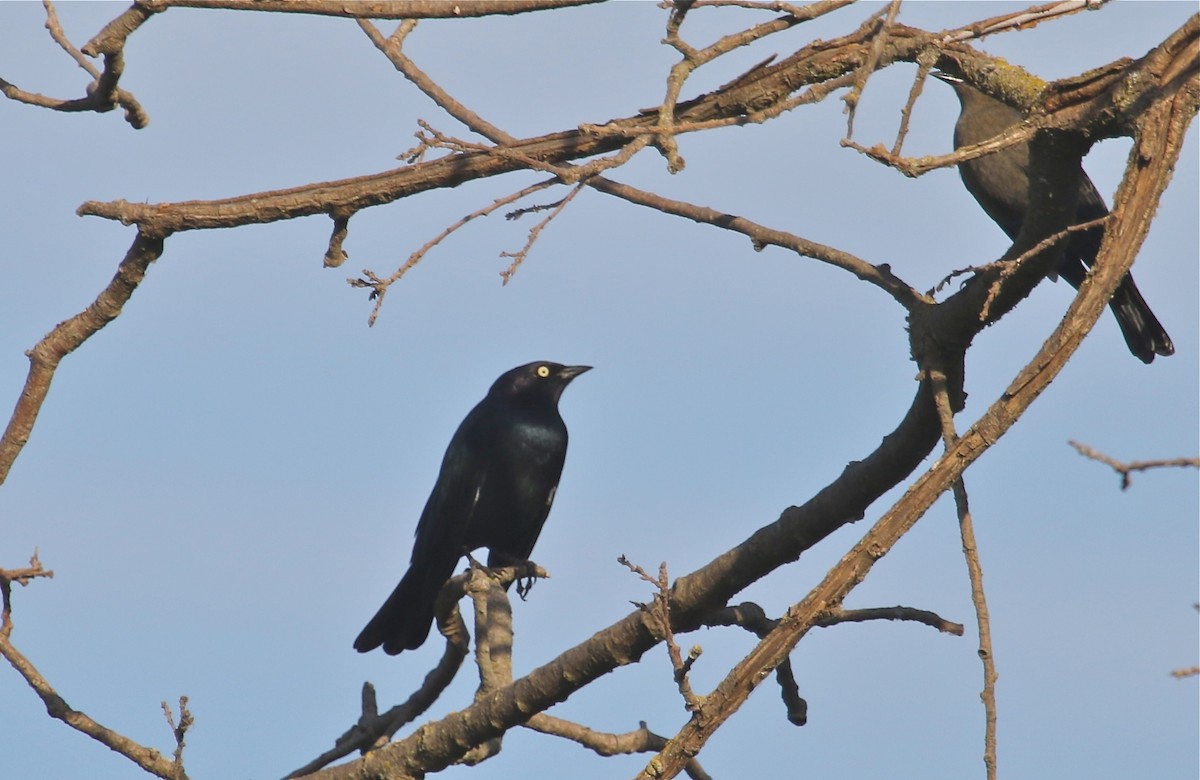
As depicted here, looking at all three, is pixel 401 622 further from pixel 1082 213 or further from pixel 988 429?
pixel 988 429

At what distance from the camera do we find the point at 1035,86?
312 centimetres

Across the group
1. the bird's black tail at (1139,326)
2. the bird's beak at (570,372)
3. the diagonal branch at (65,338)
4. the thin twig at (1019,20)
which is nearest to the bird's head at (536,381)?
the bird's beak at (570,372)

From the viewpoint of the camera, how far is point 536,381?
748cm

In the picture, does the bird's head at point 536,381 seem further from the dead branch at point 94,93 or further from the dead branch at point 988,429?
the dead branch at point 988,429

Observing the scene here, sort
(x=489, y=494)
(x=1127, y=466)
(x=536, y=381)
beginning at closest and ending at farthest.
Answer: (x=1127, y=466) → (x=489, y=494) → (x=536, y=381)

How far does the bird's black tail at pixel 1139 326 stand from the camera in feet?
20.9

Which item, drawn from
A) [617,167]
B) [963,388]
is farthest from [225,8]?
[963,388]

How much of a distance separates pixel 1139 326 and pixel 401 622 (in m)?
3.76

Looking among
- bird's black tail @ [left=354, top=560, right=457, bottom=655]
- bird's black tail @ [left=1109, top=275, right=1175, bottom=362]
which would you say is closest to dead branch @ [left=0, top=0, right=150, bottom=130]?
bird's black tail @ [left=354, top=560, right=457, bottom=655]

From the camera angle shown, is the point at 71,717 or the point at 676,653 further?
the point at 71,717

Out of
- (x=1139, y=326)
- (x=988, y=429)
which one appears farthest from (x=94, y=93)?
(x=1139, y=326)

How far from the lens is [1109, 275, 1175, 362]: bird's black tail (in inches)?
251

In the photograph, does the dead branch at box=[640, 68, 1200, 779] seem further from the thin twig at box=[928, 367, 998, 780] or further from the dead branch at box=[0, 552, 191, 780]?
the dead branch at box=[0, 552, 191, 780]

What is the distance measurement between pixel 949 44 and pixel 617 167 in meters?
1.15
